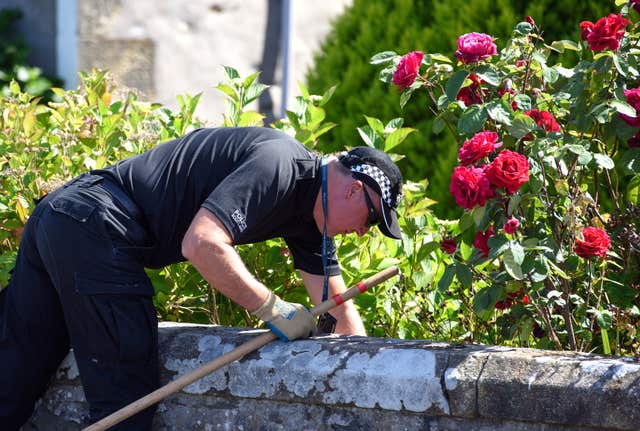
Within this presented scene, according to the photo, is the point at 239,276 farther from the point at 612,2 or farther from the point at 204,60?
the point at 204,60

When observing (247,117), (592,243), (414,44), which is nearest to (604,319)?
(592,243)

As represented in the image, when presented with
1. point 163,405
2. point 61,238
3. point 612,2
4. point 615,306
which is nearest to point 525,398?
point 615,306

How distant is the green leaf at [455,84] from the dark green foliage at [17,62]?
5.83 meters

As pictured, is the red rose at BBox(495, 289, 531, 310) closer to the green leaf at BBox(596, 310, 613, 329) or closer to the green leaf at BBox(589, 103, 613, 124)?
the green leaf at BBox(596, 310, 613, 329)

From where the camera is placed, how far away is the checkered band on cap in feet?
9.78

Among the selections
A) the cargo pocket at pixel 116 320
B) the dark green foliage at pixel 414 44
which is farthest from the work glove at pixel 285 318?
the dark green foliage at pixel 414 44

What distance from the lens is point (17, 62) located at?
8.30 metres

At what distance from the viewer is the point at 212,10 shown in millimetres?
8336

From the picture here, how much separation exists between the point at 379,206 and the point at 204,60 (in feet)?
18.4

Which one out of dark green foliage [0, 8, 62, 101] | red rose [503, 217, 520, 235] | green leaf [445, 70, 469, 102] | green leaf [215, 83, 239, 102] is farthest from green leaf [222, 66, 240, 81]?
dark green foliage [0, 8, 62, 101]

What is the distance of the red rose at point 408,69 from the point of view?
2879mm

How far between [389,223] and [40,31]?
632 centimetres

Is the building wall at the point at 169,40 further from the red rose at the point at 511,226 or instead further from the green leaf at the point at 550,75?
the red rose at the point at 511,226

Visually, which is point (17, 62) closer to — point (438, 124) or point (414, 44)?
point (414, 44)
